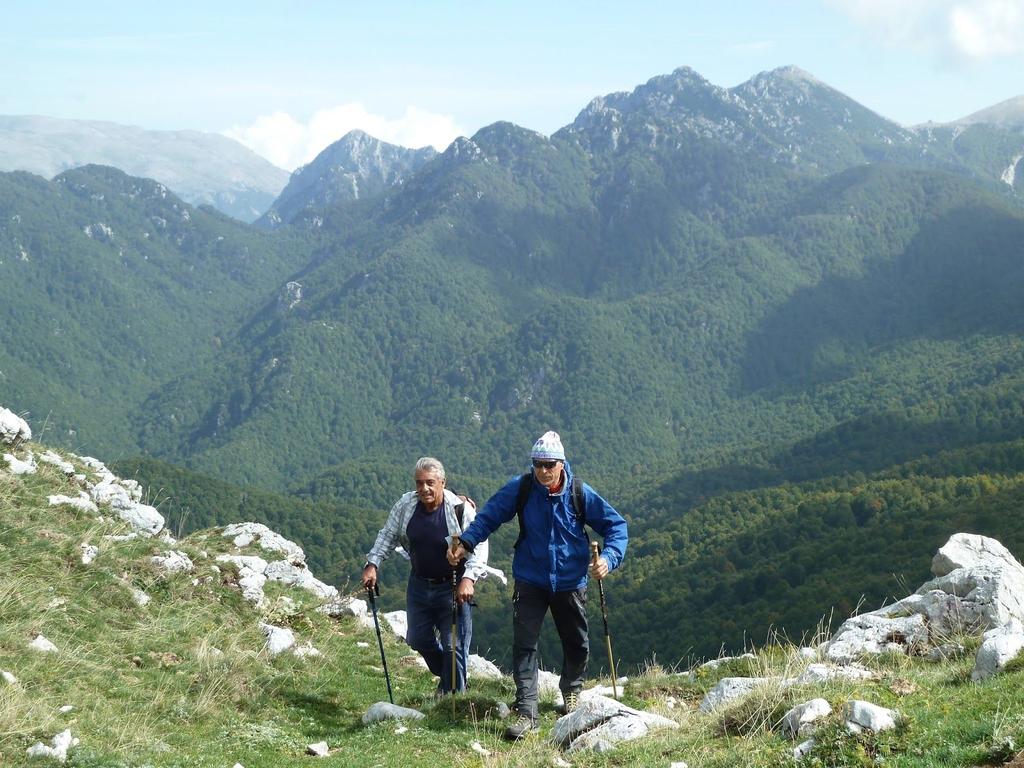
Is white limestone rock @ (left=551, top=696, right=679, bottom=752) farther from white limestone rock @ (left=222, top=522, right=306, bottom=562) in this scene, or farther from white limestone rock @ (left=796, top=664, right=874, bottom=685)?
white limestone rock @ (left=222, top=522, right=306, bottom=562)

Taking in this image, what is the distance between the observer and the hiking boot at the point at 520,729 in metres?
9.64

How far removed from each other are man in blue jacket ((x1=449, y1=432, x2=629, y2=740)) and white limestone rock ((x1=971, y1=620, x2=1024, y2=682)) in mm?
3704

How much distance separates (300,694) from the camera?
1229 centimetres

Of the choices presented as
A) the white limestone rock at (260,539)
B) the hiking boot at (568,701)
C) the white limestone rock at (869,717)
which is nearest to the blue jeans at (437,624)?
the hiking boot at (568,701)

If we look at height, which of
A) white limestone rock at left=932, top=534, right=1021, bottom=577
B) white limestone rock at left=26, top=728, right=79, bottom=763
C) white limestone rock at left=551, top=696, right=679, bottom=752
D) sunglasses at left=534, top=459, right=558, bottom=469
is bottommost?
white limestone rock at left=26, top=728, right=79, bottom=763

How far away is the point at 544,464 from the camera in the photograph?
9.92 m

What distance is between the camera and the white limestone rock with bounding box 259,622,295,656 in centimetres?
1355

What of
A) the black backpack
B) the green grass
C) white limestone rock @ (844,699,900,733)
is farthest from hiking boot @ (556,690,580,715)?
white limestone rock @ (844,699,900,733)

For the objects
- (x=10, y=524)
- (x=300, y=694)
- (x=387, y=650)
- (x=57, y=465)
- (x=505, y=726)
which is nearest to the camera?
(x=505, y=726)

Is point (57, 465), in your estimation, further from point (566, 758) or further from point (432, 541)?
point (566, 758)

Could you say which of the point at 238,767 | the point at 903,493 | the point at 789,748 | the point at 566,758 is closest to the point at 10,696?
the point at 238,767

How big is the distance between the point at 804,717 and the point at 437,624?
18.6ft

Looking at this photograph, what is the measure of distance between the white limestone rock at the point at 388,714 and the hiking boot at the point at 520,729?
1.33m

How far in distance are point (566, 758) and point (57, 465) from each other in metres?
14.1
